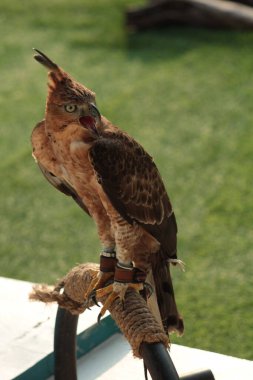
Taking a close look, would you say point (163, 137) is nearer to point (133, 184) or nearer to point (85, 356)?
point (85, 356)

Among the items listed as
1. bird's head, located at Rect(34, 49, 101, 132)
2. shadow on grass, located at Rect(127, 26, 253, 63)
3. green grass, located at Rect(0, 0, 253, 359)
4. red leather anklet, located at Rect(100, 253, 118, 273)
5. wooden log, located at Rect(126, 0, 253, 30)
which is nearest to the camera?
bird's head, located at Rect(34, 49, 101, 132)

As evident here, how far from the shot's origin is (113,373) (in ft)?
11.1

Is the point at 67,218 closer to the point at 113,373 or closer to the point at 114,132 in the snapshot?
the point at 113,373

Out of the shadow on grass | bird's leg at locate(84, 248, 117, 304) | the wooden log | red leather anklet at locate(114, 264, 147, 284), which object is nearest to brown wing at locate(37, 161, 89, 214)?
bird's leg at locate(84, 248, 117, 304)

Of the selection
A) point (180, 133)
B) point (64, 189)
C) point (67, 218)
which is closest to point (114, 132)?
point (64, 189)

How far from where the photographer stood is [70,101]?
2.45m

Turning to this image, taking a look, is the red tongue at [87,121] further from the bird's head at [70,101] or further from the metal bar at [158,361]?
the metal bar at [158,361]

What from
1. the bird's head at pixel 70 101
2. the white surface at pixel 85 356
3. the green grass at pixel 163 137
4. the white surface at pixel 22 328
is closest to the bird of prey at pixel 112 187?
the bird's head at pixel 70 101

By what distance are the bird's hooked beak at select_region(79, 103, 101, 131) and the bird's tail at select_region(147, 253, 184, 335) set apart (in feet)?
1.82

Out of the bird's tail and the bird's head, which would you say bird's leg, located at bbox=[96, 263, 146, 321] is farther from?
the bird's head

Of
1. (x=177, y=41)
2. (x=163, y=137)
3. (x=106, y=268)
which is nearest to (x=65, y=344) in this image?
(x=106, y=268)

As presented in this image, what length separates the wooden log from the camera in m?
8.93

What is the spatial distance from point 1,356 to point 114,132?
1196 millimetres

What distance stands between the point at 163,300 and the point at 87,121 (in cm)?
64
